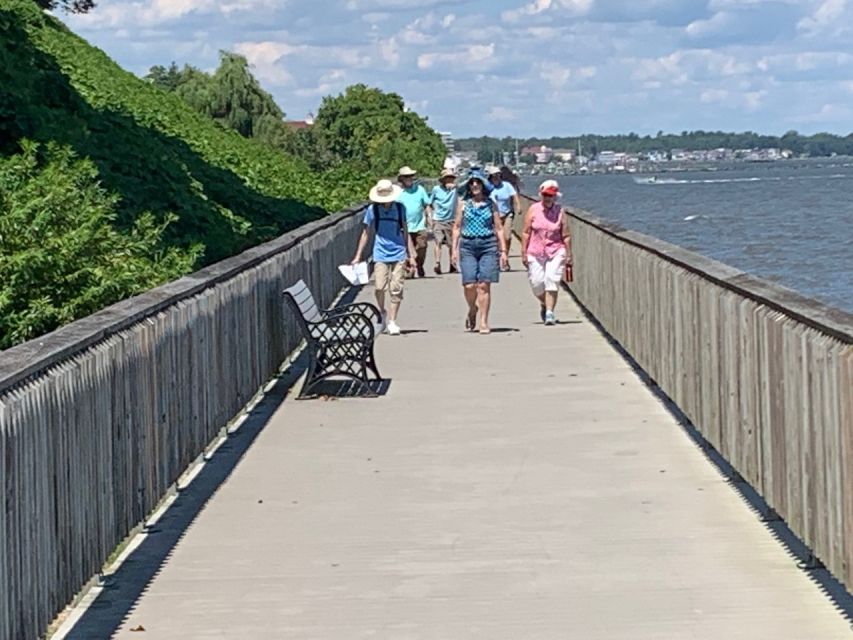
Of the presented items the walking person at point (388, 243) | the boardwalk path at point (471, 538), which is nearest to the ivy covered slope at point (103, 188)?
the walking person at point (388, 243)

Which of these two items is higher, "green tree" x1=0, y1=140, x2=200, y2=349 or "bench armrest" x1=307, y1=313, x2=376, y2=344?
"green tree" x1=0, y1=140, x2=200, y2=349

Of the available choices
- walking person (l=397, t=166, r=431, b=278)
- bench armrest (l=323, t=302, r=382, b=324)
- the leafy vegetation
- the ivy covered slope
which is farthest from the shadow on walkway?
the leafy vegetation

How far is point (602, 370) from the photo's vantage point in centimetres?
1623

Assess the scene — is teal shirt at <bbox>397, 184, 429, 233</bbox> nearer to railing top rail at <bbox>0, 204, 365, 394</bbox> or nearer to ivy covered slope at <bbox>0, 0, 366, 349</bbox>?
ivy covered slope at <bbox>0, 0, 366, 349</bbox>

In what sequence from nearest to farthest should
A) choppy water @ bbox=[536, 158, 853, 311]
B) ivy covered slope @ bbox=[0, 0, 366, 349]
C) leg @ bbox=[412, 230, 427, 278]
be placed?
ivy covered slope @ bbox=[0, 0, 366, 349]
leg @ bbox=[412, 230, 427, 278]
choppy water @ bbox=[536, 158, 853, 311]

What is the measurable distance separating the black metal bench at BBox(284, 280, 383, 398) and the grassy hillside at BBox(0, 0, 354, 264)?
6.92 meters

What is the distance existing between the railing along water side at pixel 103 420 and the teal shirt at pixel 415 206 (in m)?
12.3

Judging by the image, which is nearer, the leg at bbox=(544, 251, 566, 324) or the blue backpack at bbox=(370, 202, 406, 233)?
the blue backpack at bbox=(370, 202, 406, 233)

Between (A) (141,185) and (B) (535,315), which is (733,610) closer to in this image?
(B) (535,315)

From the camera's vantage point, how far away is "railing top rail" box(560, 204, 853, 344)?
7.77 m

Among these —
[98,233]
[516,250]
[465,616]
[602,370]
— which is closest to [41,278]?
[98,233]

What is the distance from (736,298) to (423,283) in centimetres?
1786

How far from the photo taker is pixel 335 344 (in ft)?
49.4

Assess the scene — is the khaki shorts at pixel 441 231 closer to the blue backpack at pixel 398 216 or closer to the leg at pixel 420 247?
the leg at pixel 420 247
